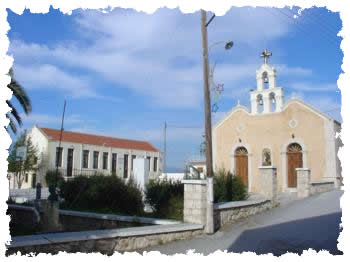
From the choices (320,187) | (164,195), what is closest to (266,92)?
(320,187)

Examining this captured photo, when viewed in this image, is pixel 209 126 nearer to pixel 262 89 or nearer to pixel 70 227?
pixel 70 227

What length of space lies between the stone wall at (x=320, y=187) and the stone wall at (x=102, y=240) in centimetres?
1044

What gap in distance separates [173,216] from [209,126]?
10.0ft

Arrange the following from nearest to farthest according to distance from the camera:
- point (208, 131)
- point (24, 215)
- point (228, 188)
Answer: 1. point (208, 131)
2. point (228, 188)
3. point (24, 215)

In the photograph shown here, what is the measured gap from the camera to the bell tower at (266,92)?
2470cm

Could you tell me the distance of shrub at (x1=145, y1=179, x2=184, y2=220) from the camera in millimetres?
12628

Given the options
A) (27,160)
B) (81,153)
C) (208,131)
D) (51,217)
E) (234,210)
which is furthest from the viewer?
(81,153)

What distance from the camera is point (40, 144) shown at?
42188 millimetres

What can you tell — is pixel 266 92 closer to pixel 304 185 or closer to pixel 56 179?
pixel 304 185

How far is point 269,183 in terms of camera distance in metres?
15.7

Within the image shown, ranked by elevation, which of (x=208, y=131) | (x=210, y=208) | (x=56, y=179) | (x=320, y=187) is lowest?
(x=210, y=208)

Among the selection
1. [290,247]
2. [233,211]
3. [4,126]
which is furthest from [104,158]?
[4,126]

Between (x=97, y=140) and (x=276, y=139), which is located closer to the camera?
(x=276, y=139)

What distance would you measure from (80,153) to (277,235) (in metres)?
35.7
